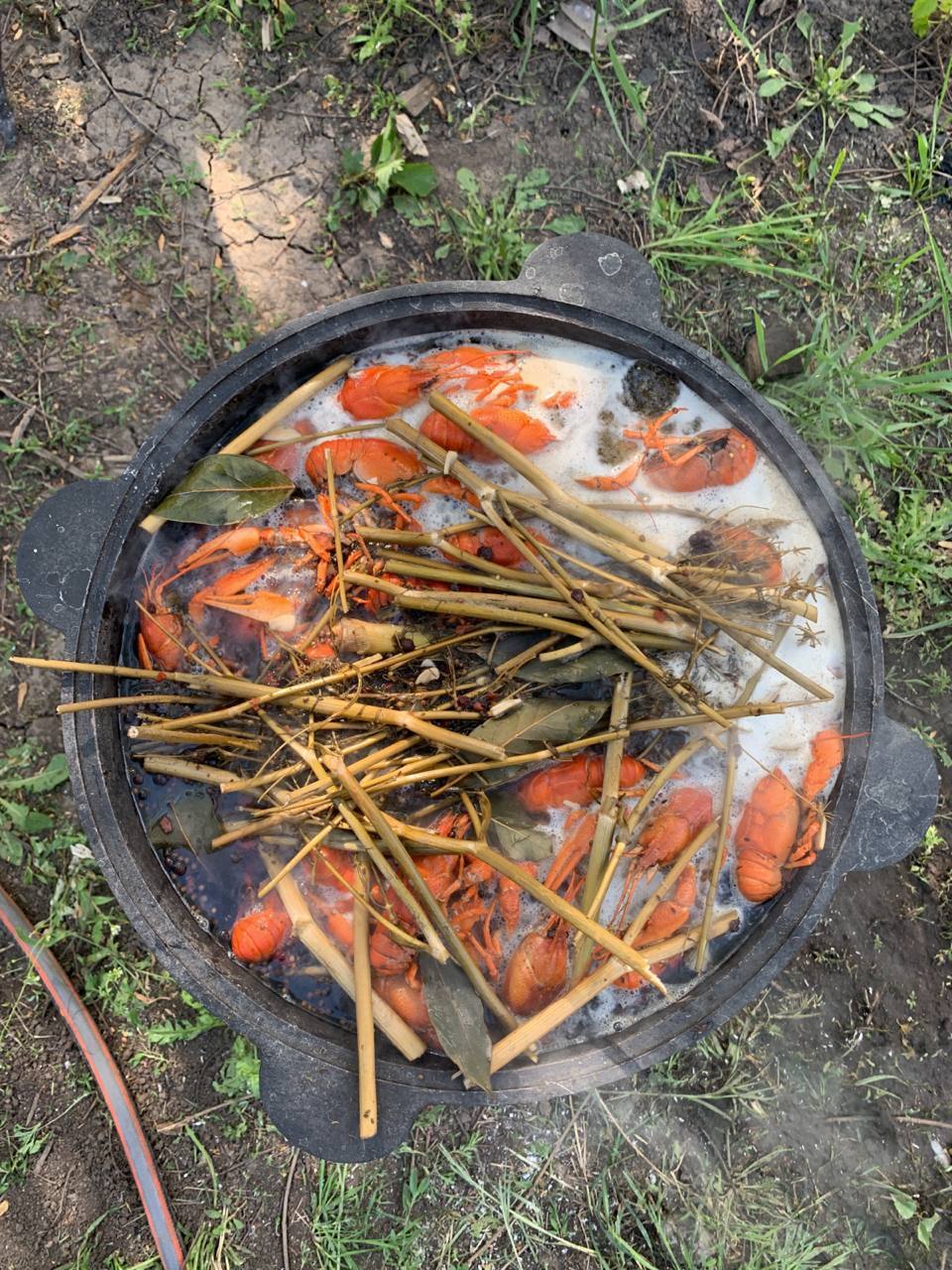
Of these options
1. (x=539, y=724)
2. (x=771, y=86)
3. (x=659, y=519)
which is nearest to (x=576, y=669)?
(x=539, y=724)

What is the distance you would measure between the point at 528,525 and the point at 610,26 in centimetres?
180

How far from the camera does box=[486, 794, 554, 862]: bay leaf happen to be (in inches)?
85.1

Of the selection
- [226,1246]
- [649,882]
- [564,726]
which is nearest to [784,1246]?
[649,882]

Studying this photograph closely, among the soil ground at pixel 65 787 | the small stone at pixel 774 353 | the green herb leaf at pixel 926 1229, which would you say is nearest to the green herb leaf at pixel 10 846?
the soil ground at pixel 65 787

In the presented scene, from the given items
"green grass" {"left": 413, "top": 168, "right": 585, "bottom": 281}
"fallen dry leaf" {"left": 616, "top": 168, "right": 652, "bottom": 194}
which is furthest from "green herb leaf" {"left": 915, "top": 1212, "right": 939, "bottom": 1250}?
"fallen dry leaf" {"left": 616, "top": 168, "right": 652, "bottom": 194}

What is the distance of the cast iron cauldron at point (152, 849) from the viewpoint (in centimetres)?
208

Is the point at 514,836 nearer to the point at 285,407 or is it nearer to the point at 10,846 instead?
the point at 285,407

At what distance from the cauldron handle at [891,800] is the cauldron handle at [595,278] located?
1.23 meters

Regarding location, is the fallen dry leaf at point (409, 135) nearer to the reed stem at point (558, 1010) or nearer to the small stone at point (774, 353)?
the small stone at point (774, 353)

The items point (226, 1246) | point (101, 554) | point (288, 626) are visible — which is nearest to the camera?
point (101, 554)

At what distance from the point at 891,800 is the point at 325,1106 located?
1.61 meters

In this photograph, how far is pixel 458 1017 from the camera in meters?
2.05

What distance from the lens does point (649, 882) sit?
7.68ft

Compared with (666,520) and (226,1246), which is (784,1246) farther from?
(666,520)
